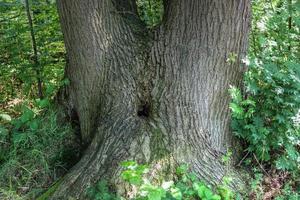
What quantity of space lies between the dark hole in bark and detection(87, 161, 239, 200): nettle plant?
0.53m

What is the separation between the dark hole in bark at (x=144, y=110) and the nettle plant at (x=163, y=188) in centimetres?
53

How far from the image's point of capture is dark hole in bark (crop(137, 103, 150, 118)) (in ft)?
11.2

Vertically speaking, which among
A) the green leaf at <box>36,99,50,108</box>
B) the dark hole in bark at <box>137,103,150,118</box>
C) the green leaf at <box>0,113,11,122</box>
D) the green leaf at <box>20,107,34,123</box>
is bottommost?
the green leaf at <box>0,113,11,122</box>

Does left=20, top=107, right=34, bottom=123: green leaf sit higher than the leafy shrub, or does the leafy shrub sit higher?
left=20, top=107, right=34, bottom=123: green leaf

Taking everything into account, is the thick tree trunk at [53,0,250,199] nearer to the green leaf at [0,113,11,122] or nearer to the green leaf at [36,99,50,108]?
the green leaf at [36,99,50,108]

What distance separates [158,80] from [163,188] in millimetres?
1045

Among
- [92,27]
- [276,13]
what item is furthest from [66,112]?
[276,13]

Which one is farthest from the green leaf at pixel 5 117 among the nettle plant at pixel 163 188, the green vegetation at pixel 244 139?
the nettle plant at pixel 163 188

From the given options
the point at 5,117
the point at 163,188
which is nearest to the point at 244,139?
the point at 163,188

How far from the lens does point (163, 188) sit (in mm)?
2773

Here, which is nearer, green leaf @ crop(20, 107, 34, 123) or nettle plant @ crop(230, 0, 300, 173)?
nettle plant @ crop(230, 0, 300, 173)

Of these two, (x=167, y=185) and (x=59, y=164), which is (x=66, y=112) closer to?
(x=59, y=164)

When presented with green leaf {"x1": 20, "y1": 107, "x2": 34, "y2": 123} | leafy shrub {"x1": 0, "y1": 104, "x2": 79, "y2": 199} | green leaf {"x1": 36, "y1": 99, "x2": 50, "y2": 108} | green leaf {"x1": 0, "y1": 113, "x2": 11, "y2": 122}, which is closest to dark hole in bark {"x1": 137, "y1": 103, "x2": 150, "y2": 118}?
leafy shrub {"x1": 0, "y1": 104, "x2": 79, "y2": 199}

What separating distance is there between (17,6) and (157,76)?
306cm
